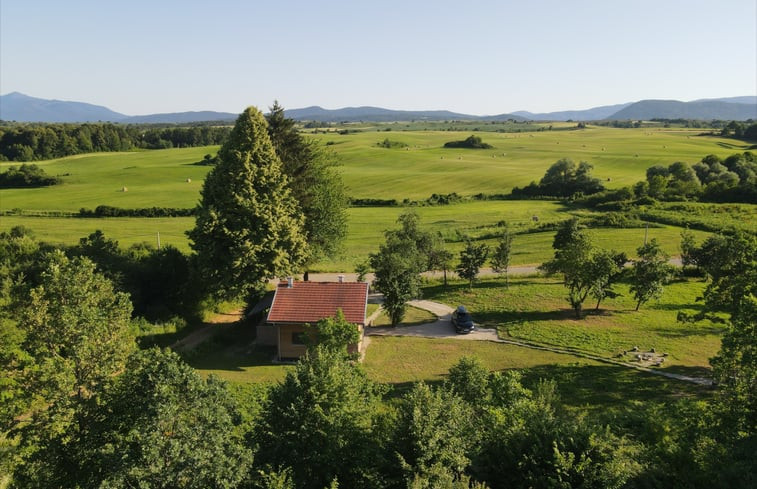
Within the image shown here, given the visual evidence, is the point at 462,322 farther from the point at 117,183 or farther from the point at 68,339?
the point at 117,183

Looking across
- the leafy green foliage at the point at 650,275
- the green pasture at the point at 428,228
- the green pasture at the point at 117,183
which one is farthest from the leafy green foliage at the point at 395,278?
the green pasture at the point at 117,183

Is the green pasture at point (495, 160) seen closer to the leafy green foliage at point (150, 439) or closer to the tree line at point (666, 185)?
the tree line at point (666, 185)

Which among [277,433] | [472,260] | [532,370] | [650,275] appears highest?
[277,433]

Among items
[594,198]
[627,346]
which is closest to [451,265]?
[627,346]

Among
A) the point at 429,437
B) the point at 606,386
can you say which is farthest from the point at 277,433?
the point at 606,386

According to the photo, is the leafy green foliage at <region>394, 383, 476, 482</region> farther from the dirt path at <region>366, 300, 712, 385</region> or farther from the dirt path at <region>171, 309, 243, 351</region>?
the dirt path at <region>171, 309, 243, 351</region>
